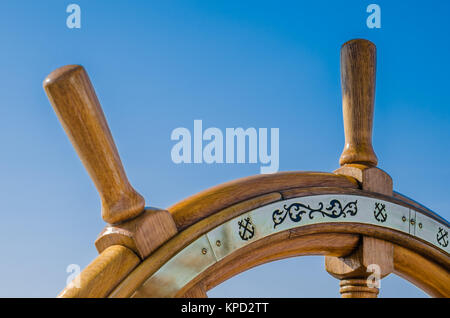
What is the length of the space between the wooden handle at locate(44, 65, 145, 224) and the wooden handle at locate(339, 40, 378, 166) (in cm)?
39

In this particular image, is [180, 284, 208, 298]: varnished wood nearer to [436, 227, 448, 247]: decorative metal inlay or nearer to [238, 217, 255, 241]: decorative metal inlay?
[238, 217, 255, 241]: decorative metal inlay

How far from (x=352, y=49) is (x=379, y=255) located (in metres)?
0.32

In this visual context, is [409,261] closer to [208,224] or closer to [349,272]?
[349,272]

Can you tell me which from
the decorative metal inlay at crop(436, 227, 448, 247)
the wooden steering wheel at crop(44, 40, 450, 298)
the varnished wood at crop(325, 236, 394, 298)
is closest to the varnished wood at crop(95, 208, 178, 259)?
the wooden steering wheel at crop(44, 40, 450, 298)

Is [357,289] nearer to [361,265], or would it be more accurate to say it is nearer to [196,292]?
[361,265]

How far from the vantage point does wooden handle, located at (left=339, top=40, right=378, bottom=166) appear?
91 cm

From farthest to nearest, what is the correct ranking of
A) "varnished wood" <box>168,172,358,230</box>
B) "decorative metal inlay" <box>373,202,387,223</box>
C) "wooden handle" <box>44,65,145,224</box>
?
"decorative metal inlay" <box>373,202,387,223</box>, "varnished wood" <box>168,172,358,230</box>, "wooden handle" <box>44,65,145,224</box>

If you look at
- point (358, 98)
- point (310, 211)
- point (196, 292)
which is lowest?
point (196, 292)

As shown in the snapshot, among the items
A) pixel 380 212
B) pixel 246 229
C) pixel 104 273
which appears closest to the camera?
pixel 104 273

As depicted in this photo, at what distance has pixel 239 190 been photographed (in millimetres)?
772

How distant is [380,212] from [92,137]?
46 centimetres

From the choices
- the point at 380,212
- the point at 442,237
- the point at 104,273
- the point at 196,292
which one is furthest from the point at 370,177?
the point at 104,273

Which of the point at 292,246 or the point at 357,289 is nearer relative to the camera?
the point at 292,246
